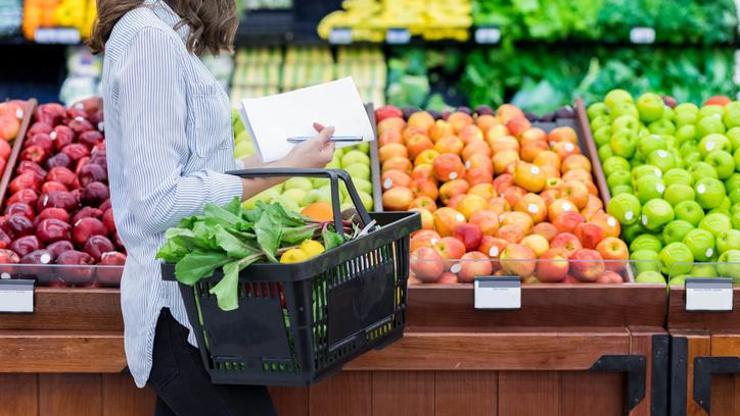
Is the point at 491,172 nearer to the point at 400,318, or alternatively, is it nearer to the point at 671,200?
the point at 671,200

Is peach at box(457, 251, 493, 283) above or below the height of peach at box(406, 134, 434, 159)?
below

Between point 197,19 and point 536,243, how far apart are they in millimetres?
1284

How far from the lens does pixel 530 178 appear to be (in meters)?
3.35

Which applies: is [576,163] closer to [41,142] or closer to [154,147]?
[41,142]

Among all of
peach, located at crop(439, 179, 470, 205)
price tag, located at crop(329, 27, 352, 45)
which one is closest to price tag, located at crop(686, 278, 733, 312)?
peach, located at crop(439, 179, 470, 205)

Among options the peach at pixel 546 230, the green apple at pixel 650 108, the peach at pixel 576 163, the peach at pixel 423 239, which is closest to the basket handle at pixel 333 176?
the peach at pixel 423 239

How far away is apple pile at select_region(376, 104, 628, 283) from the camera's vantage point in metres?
2.69

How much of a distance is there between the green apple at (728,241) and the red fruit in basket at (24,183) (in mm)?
1936

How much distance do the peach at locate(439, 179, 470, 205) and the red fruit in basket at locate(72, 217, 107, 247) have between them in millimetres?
989

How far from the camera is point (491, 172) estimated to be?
11.5 ft

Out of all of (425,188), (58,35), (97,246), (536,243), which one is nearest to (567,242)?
(536,243)

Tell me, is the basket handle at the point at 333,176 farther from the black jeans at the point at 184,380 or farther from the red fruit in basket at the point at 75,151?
the red fruit in basket at the point at 75,151

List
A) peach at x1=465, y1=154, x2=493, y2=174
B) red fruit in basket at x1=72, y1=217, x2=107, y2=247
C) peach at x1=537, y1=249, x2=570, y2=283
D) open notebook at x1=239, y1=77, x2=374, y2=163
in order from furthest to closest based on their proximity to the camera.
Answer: peach at x1=465, y1=154, x2=493, y2=174 < red fruit in basket at x1=72, y1=217, x2=107, y2=247 < peach at x1=537, y1=249, x2=570, y2=283 < open notebook at x1=239, y1=77, x2=374, y2=163

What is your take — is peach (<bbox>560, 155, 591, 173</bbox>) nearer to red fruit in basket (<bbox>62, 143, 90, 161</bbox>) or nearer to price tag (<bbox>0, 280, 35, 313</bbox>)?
red fruit in basket (<bbox>62, 143, 90, 161</bbox>)
